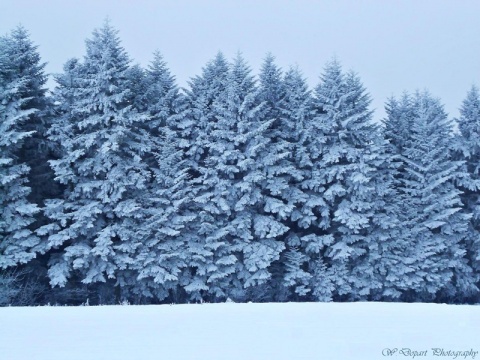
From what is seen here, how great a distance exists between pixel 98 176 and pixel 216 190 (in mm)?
5333

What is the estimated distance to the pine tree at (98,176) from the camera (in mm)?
18406

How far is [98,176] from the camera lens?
19828 millimetres

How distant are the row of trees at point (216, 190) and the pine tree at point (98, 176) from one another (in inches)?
3.3

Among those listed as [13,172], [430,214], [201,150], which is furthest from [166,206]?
[430,214]

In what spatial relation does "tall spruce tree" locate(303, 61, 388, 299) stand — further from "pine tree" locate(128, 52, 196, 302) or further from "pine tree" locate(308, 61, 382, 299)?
"pine tree" locate(128, 52, 196, 302)

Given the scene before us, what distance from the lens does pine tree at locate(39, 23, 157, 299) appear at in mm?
18406

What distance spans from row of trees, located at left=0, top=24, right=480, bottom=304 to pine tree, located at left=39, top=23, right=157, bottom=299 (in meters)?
0.08

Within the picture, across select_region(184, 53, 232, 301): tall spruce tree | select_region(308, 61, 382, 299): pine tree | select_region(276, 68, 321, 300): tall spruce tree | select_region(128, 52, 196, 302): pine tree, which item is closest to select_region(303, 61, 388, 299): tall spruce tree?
select_region(308, 61, 382, 299): pine tree

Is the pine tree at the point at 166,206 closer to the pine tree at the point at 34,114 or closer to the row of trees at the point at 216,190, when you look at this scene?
the row of trees at the point at 216,190

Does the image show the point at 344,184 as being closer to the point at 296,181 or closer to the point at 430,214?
the point at 296,181

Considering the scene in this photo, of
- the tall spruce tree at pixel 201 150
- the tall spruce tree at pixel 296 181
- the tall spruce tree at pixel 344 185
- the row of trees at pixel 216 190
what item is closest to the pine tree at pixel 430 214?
the row of trees at pixel 216 190

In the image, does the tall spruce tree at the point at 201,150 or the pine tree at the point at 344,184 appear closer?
the tall spruce tree at the point at 201,150

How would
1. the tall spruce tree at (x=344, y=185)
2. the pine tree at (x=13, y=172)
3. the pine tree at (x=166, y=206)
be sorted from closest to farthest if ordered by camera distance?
1. the pine tree at (x=13, y=172)
2. the pine tree at (x=166, y=206)
3. the tall spruce tree at (x=344, y=185)

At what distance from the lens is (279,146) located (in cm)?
2152
